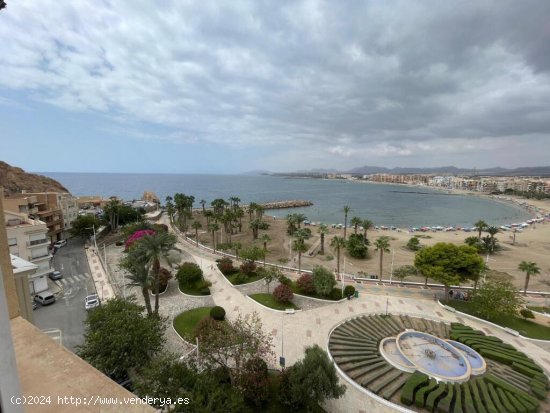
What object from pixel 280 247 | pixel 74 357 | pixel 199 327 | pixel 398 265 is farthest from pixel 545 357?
pixel 280 247

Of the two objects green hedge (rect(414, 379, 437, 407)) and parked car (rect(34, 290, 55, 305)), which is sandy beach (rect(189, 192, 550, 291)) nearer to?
green hedge (rect(414, 379, 437, 407))

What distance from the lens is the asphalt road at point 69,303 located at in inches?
1020

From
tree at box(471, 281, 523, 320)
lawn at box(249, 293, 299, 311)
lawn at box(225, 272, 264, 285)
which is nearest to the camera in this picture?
tree at box(471, 281, 523, 320)

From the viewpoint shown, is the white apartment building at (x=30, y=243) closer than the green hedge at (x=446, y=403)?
No

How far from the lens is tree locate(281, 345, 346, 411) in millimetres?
16484

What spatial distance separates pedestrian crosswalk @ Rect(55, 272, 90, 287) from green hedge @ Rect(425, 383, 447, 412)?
137 ft

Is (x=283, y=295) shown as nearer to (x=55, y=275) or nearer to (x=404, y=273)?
(x=404, y=273)

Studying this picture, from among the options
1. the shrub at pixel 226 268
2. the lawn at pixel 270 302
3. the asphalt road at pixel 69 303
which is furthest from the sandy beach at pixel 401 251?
the asphalt road at pixel 69 303

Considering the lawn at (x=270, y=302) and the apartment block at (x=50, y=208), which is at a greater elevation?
the apartment block at (x=50, y=208)

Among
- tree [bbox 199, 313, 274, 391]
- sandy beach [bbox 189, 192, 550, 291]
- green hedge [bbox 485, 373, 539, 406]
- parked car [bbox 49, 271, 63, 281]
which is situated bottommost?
sandy beach [bbox 189, 192, 550, 291]

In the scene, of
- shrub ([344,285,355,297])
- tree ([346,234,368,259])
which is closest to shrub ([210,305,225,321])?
shrub ([344,285,355,297])

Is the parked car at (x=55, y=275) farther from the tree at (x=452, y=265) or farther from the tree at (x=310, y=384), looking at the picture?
the tree at (x=452, y=265)

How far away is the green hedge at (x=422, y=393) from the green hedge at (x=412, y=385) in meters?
0.26

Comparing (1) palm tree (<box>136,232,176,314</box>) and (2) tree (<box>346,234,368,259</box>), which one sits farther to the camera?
(2) tree (<box>346,234,368,259</box>)
